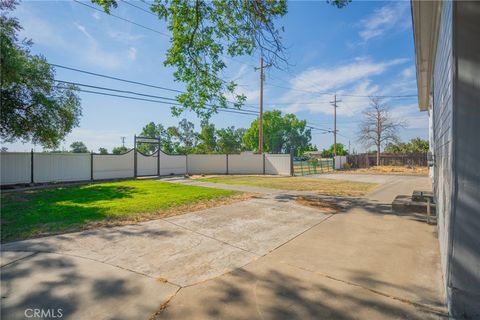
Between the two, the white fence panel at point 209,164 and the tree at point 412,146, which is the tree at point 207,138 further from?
the tree at point 412,146

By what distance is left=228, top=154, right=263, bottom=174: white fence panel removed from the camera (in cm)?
2175

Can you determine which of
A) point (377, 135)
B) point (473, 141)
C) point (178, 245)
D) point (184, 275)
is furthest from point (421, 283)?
point (377, 135)

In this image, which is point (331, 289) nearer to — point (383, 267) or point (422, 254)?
point (383, 267)

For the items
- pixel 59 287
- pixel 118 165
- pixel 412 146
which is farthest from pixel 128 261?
pixel 412 146

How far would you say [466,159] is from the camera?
186 cm

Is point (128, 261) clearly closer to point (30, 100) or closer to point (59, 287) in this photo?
point (59, 287)

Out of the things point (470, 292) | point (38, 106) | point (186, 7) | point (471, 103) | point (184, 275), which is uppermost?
point (186, 7)

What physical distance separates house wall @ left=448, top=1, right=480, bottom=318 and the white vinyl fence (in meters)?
15.9

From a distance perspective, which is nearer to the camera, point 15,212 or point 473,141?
point 473,141

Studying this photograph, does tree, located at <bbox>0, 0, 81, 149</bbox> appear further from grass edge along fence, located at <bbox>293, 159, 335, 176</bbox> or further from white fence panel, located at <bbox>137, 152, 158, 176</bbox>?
grass edge along fence, located at <bbox>293, 159, 335, 176</bbox>

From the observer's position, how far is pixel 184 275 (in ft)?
9.98

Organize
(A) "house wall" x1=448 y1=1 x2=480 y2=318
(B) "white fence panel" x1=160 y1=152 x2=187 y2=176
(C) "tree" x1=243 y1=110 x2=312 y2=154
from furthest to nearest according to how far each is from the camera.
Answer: (C) "tree" x1=243 y1=110 x2=312 y2=154
(B) "white fence panel" x1=160 y1=152 x2=187 y2=176
(A) "house wall" x1=448 y1=1 x2=480 y2=318

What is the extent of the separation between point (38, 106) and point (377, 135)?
113ft

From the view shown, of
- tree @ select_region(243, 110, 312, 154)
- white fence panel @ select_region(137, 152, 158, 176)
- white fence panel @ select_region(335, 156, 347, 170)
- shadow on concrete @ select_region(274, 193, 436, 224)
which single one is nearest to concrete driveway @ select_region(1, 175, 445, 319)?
shadow on concrete @ select_region(274, 193, 436, 224)
